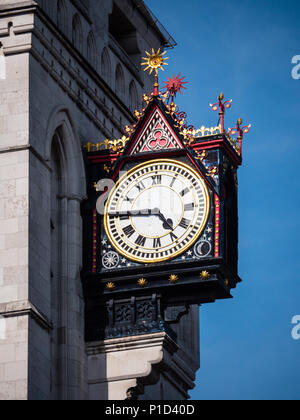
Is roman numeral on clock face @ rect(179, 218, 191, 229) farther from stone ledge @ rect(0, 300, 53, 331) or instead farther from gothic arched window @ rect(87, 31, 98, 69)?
gothic arched window @ rect(87, 31, 98, 69)

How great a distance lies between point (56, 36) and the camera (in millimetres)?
42438

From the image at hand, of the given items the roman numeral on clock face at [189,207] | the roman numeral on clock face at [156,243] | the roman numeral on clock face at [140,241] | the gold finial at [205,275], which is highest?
the roman numeral on clock face at [189,207]

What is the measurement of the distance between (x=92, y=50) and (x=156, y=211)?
5314 millimetres

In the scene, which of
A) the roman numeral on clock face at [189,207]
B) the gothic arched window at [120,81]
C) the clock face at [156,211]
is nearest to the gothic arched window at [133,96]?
the gothic arched window at [120,81]

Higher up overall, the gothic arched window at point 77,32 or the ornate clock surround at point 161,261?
the gothic arched window at point 77,32

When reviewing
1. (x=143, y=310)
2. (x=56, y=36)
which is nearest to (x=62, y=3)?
(x=56, y=36)

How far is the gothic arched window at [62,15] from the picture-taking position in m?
43.4

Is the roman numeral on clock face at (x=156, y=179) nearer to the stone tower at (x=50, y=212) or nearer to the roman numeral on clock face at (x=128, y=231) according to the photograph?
the roman numeral on clock face at (x=128, y=231)

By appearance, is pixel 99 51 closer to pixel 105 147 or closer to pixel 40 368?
pixel 105 147

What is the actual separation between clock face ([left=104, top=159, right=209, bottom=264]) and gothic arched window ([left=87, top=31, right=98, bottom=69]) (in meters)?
3.96

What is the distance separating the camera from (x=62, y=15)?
143 feet

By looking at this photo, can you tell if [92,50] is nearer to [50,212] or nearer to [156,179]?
[156,179]

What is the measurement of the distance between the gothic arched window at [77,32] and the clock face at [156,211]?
3808 mm

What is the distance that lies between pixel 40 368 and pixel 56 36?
747 centimetres
